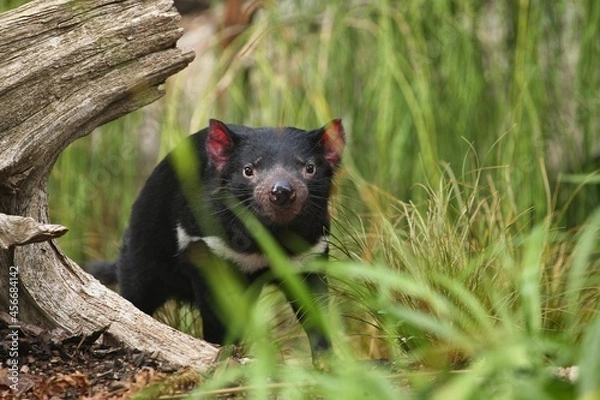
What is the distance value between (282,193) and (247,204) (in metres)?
→ 0.25

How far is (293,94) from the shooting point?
567 centimetres

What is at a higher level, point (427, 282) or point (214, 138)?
point (214, 138)

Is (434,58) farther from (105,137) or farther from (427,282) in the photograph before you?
(427,282)

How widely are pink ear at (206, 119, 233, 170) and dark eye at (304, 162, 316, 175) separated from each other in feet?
A: 0.93

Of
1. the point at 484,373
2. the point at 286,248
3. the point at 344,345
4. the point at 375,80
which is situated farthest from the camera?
the point at 375,80

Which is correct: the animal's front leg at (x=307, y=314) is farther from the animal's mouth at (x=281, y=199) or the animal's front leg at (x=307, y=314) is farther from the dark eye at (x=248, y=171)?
the dark eye at (x=248, y=171)

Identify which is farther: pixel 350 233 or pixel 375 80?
pixel 375 80

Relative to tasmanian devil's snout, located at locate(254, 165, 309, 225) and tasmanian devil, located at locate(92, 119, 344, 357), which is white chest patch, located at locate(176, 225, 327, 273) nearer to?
tasmanian devil, located at locate(92, 119, 344, 357)

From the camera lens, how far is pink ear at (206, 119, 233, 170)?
3.71 meters

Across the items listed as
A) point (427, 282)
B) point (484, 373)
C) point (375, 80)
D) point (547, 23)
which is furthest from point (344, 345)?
point (547, 23)

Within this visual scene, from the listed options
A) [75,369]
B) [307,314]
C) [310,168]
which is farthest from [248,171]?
[75,369]

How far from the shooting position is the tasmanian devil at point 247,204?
11.8 feet

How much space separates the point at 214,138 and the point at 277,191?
1.31ft

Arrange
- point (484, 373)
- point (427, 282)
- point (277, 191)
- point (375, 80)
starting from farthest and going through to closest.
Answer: point (375, 80) < point (277, 191) < point (427, 282) < point (484, 373)
